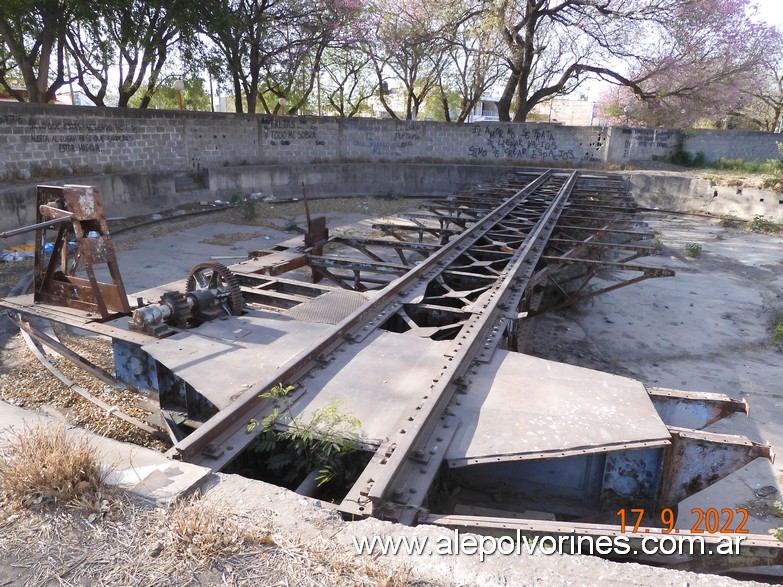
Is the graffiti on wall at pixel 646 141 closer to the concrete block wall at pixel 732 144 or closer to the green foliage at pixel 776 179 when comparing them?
the concrete block wall at pixel 732 144

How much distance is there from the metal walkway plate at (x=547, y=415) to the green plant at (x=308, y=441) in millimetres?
588

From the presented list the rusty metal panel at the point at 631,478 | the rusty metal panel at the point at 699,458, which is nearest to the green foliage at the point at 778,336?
the rusty metal panel at the point at 699,458

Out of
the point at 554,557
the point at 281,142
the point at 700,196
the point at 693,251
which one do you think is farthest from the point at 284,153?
the point at 554,557

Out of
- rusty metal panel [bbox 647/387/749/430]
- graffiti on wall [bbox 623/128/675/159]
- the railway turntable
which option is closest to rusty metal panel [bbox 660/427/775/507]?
the railway turntable

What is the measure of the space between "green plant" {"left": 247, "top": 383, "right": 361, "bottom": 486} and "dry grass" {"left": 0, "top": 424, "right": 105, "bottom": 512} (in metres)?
0.80

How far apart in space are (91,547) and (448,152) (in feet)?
71.4

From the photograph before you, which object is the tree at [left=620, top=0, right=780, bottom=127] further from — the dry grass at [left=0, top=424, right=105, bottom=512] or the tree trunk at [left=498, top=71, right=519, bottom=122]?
the dry grass at [left=0, top=424, right=105, bottom=512]

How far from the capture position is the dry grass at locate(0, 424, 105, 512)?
2.42 m

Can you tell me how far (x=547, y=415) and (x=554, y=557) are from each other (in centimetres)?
113

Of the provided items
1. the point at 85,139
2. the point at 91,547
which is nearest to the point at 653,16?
the point at 85,139

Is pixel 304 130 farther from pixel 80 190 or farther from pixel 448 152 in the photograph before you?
pixel 80 190

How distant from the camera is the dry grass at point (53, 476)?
2.42 meters

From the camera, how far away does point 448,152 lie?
73.9 feet

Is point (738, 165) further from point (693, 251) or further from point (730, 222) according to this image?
point (693, 251)
